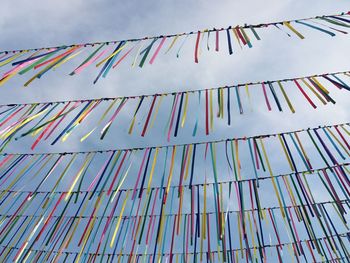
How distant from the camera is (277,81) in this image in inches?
181

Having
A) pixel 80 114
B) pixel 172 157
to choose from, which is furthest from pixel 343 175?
pixel 80 114

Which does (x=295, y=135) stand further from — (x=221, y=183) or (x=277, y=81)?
(x=221, y=183)

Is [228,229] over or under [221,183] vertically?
under

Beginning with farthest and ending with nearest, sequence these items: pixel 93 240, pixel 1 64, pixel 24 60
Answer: pixel 93 240
pixel 1 64
pixel 24 60

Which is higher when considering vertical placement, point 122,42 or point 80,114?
point 122,42

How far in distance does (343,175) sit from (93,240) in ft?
12.1

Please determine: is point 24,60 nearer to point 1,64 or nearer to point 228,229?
point 1,64

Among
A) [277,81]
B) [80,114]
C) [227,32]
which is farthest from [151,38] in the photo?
[277,81]

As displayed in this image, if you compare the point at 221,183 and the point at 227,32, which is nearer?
the point at 227,32

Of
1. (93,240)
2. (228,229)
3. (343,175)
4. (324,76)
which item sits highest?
(324,76)

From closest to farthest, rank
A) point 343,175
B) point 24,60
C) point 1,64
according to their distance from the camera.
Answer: point 24,60
point 1,64
point 343,175

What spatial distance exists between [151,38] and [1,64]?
68.3 inches

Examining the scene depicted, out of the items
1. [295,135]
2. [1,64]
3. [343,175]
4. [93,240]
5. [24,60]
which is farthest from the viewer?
[93,240]

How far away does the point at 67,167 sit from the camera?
5.34 m
